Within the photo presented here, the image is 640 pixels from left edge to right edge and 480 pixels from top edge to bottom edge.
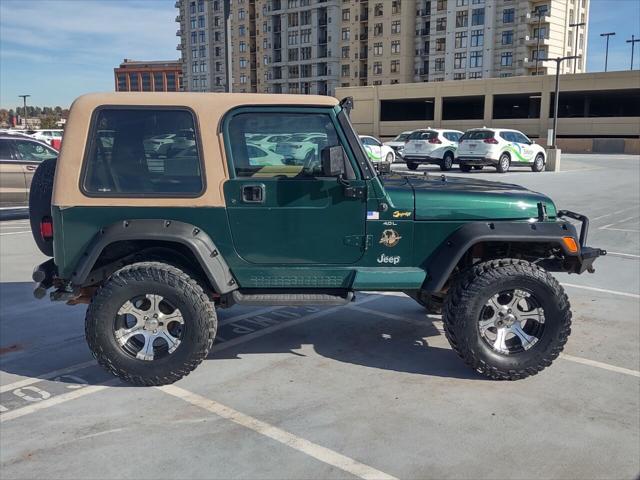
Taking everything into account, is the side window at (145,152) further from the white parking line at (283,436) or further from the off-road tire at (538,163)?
the off-road tire at (538,163)

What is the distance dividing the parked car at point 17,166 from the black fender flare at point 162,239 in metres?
9.10

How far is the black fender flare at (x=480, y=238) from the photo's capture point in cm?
443

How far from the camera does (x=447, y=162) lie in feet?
88.6

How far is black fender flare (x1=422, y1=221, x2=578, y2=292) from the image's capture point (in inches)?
174

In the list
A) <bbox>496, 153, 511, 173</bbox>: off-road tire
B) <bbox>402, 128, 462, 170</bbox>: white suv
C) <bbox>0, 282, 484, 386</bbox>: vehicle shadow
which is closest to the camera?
<bbox>0, 282, 484, 386</bbox>: vehicle shadow

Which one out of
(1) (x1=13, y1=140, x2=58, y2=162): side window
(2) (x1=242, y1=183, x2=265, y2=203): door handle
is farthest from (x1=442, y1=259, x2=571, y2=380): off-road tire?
(1) (x1=13, y1=140, x2=58, y2=162): side window

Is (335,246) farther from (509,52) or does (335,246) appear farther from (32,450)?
(509,52)

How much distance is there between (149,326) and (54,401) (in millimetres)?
789

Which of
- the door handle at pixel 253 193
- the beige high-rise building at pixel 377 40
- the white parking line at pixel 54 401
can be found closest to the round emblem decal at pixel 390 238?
the door handle at pixel 253 193

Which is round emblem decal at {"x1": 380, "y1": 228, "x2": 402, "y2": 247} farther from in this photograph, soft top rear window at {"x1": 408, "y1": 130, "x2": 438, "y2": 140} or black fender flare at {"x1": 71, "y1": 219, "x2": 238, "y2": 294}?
soft top rear window at {"x1": 408, "y1": 130, "x2": 438, "y2": 140}

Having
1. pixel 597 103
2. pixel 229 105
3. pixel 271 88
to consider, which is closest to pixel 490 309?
pixel 229 105

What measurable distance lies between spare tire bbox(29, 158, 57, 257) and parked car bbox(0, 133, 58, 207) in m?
8.42

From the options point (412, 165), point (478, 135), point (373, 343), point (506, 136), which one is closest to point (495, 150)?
point (478, 135)

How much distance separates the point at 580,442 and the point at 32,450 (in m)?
3.20
